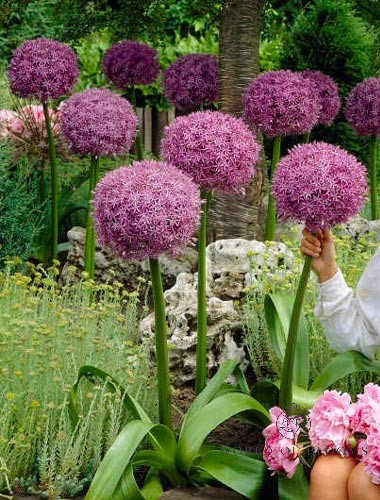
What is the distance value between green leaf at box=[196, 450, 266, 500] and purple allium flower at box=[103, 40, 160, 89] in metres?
3.29

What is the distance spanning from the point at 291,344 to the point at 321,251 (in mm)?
355

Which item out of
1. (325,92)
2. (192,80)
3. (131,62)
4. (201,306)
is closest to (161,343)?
(201,306)

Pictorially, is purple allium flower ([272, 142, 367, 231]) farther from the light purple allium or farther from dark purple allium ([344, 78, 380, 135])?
dark purple allium ([344, 78, 380, 135])

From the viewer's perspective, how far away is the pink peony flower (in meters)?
2.64

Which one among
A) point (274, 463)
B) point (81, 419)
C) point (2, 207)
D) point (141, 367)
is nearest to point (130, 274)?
point (2, 207)

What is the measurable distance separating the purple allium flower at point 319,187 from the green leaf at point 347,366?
0.53 meters

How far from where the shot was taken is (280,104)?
15.2 feet

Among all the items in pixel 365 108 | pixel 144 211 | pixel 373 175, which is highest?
pixel 144 211

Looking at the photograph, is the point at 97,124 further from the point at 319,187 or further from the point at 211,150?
the point at 319,187

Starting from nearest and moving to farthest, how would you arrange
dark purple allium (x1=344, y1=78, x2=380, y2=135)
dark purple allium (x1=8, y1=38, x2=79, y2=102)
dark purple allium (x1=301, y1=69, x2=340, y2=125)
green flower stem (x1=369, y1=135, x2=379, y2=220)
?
dark purple allium (x1=8, y1=38, x2=79, y2=102) < dark purple allium (x1=301, y1=69, x2=340, y2=125) < dark purple allium (x1=344, y1=78, x2=380, y2=135) < green flower stem (x1=369, y1=135, x2=379, y2=220)

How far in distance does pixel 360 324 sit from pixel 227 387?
20.3 inches

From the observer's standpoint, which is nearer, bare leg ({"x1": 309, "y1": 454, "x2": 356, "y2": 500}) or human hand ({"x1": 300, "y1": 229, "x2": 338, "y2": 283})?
bare leg ({"x1": 309, "y1": 454, "x2": 356, "y2": 500})

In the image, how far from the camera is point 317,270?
3.13 meters

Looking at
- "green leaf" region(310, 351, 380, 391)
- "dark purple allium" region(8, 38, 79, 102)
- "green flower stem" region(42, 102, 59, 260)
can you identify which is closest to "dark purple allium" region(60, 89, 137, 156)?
"dark purple allium" region(8, 38, 79, 102)
